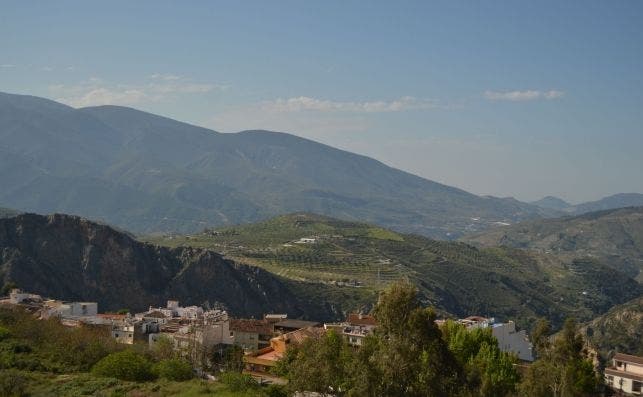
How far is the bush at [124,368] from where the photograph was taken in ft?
130

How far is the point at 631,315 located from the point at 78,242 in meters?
87.7

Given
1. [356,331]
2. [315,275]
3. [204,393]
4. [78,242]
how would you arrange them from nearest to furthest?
[204,393], [356,331], [78,242], [315,275]

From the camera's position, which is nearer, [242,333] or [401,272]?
[242,333]

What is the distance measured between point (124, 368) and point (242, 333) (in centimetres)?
2341

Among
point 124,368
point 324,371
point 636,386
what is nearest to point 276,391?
point 324,371

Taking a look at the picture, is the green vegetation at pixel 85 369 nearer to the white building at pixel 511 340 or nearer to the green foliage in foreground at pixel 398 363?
the green foliage in foreground at pixel 398 363

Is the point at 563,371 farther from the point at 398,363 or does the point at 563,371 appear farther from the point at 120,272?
the point at 120,272

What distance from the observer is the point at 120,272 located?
4215 inches

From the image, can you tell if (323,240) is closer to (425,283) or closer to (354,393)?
(425,283)

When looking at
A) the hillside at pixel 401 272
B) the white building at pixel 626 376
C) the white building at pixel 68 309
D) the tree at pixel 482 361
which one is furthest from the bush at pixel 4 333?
the hillside at pixel 401 272

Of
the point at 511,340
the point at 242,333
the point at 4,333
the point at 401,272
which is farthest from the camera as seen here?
the point at 401,272

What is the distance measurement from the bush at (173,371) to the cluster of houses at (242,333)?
7096 millimetres

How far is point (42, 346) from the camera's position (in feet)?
147

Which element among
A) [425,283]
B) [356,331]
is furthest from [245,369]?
[425,283]
